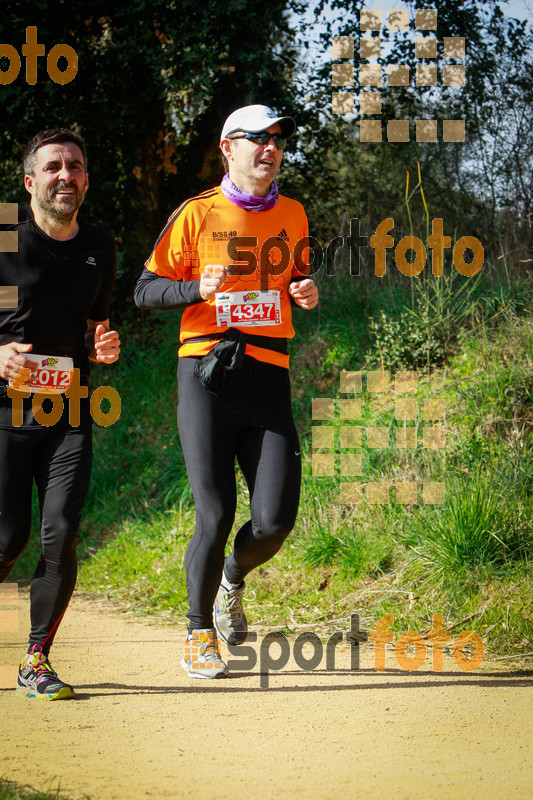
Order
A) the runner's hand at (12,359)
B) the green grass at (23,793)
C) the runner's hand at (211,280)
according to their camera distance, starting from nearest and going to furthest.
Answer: the green grass at (23,793) → the runner's hand at (12,359) → the runner's hand at (211,280)

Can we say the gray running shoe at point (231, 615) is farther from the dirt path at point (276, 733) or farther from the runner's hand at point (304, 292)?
the runner's hand at point (304, 292)

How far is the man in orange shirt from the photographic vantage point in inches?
187

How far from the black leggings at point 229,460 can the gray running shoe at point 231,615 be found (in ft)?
1.23

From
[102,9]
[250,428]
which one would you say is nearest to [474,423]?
[250,428]

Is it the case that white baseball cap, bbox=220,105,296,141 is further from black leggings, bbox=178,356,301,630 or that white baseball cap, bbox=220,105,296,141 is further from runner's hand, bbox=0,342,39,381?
runner's hand, bbox=0,342,39,381

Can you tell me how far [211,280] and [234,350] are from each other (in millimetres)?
352

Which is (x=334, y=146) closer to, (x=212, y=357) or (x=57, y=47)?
(x=57, y=47)

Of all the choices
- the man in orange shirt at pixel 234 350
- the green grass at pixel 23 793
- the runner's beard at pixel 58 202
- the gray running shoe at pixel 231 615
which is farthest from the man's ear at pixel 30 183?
the green grass at pixel 23 793

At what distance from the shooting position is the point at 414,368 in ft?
28.1

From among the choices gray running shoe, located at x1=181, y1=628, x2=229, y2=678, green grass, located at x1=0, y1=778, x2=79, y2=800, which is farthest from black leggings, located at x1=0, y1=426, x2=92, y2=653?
green grass, located at x1=0, y1=778, x2=79, y2=800

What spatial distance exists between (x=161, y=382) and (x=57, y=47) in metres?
3.86

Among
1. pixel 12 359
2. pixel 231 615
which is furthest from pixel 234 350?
pixel 231 615

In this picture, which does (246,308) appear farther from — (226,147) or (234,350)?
(226,147)

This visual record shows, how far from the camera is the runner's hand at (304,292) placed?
190 inches
